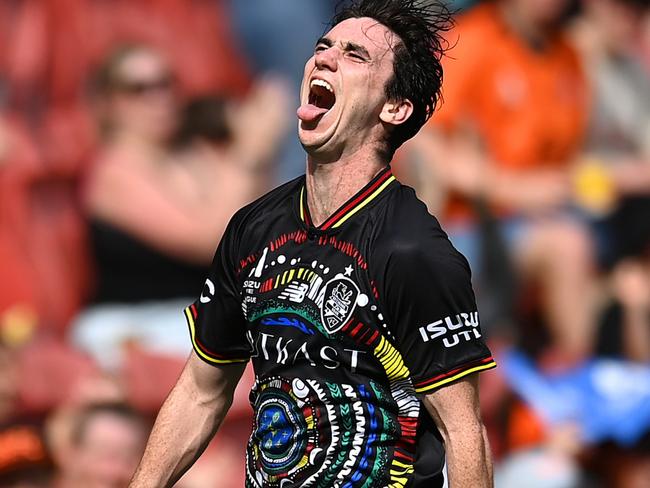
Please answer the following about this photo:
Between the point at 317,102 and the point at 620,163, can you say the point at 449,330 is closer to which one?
the point at 317,102

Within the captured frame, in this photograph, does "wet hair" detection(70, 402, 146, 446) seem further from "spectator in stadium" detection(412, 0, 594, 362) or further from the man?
the man

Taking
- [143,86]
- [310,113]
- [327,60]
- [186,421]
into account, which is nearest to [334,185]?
[310,113]

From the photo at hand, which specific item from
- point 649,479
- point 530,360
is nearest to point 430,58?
point 530,360

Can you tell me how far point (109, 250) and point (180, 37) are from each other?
1470 millimetres

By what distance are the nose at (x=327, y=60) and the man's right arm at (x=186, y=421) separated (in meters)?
0.92

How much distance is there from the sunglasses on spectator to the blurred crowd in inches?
0.5

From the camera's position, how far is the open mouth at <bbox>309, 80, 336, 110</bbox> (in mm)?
3605

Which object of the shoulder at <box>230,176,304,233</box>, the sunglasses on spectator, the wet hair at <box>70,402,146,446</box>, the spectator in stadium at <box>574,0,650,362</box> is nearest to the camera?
the shoulder at <box>230,176,304,233</box>

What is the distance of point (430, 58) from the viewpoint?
12.0ft

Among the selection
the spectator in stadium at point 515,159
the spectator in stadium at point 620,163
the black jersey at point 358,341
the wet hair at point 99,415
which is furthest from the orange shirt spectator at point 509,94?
the black jersey at point 358,341

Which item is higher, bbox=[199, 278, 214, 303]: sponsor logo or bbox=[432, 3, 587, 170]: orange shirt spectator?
bbox=[432, 3, 587, 170]: orange shirt spectator

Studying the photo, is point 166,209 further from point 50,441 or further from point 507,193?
point 507,193

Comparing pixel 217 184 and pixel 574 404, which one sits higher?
pixel 217 184

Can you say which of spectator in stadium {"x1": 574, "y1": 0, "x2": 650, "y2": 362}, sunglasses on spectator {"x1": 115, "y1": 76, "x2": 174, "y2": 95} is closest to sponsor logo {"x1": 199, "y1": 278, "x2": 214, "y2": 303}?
sunglasses on spectator {"x1": 115, "y1": 76, "x2": 174, "y2": 95}
